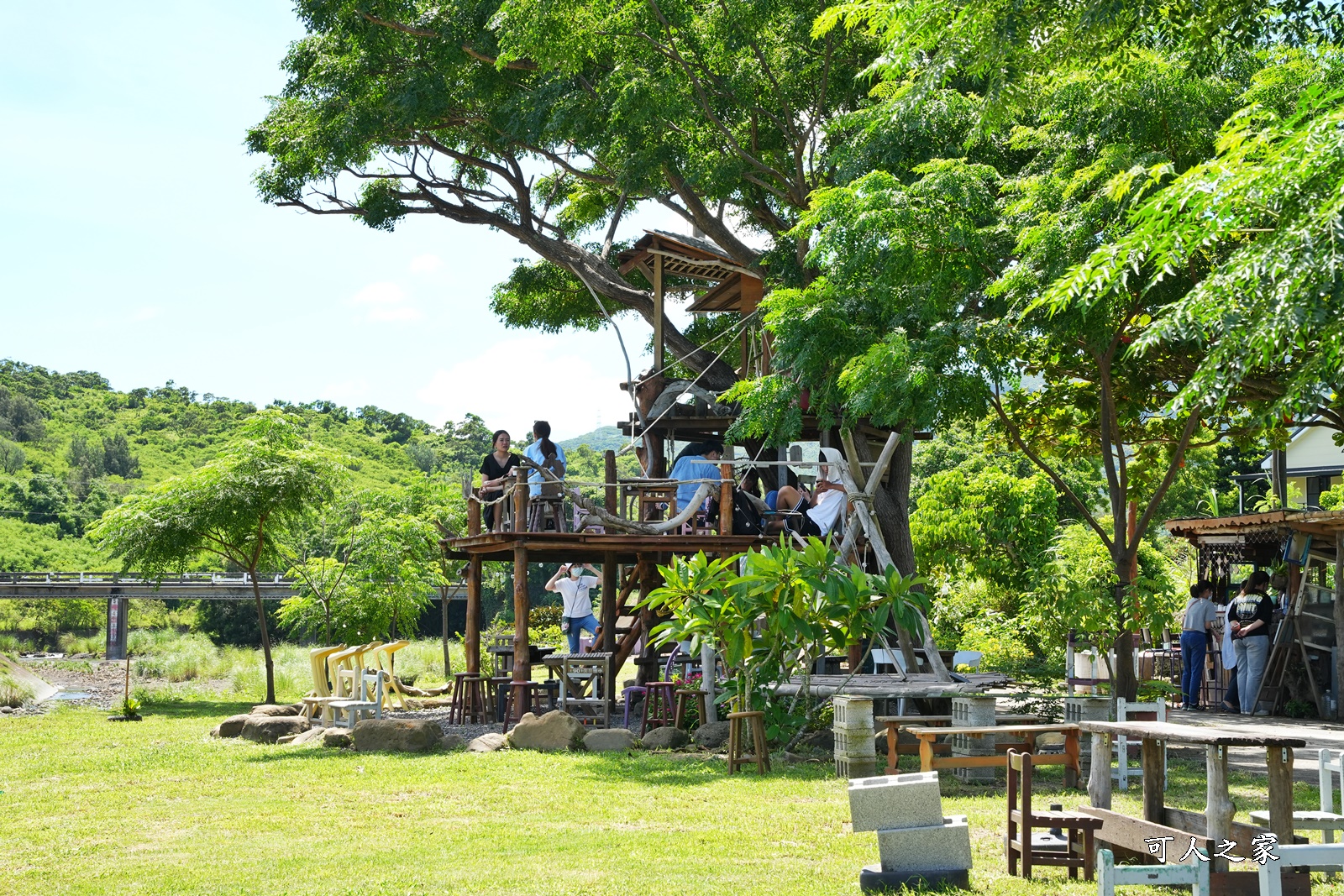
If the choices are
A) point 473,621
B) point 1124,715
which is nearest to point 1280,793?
point 1124,715

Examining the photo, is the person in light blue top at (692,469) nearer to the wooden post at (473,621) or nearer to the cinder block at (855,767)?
the wooden post at (473,621)

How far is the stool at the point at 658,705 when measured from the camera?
14.3 metres

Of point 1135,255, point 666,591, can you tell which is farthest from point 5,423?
point 1135,255

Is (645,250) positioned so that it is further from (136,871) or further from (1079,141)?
(136,871)

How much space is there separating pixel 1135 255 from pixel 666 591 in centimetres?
651

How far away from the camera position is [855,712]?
10.8 m

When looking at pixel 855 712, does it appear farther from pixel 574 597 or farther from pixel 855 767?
pixel 574 597

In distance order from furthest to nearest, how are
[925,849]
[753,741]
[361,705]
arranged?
[361,705] → [753,741] → [925,849]

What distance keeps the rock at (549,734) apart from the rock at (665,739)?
0.75m

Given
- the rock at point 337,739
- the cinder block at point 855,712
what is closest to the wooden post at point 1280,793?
the cinder block at point 855,712

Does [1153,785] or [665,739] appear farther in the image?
[665,739]

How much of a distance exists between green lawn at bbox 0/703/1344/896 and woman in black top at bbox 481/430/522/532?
3.71 metres

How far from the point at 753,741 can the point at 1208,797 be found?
6070 mm

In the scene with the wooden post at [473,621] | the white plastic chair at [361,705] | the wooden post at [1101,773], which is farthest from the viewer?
the wooden post at [473,621]
